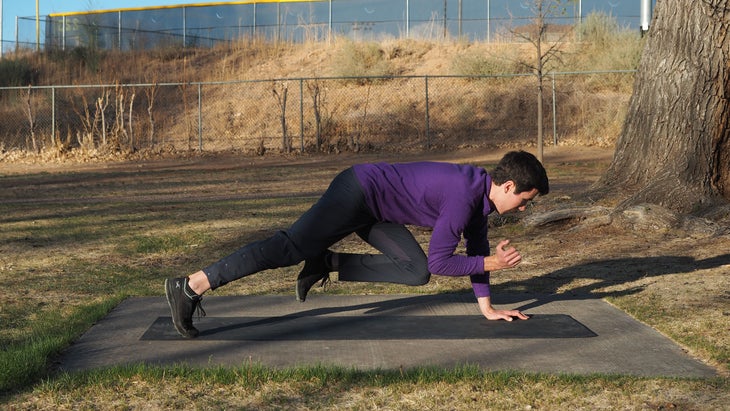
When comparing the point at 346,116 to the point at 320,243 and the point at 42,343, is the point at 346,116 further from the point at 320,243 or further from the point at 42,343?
the point at 42,343

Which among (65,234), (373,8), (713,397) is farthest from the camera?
(373,8)

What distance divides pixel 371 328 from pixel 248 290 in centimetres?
198

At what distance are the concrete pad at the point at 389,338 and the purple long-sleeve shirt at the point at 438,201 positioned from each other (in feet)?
1.70

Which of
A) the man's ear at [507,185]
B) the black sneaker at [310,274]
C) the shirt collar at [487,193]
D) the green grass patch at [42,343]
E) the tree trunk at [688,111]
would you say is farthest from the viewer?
the tree trunk at [688,111]

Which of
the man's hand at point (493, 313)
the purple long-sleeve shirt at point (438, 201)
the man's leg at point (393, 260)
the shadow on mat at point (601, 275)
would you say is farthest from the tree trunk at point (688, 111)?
the purple long-sleeve shirt at point (438, 201)

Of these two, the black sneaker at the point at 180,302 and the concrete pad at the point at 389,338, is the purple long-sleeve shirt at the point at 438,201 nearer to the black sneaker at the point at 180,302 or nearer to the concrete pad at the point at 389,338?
the concrete pad at the point at 389,338

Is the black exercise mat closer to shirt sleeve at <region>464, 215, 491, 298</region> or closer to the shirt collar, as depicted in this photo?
shirt sleeve at <region>464, 215, 491, 298</region>

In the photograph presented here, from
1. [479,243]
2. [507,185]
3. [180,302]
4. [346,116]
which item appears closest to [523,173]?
[507,185]

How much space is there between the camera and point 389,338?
5.79m

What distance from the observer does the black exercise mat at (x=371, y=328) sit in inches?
229

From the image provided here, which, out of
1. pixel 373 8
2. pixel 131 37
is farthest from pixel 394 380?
pixel 131 37

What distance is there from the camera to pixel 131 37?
41.0 m

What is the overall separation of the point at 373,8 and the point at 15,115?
14472 millimetres

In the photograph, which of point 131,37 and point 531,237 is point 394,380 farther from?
point 131,37
